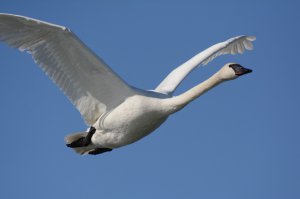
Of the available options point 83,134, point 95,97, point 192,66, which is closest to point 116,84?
point 95,97

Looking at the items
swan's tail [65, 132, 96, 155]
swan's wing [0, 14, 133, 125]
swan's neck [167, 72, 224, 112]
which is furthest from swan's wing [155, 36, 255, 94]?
swan's tail [65, 132, 96, 155]

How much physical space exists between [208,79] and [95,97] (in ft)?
7.44

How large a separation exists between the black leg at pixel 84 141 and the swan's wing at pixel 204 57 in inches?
68.3

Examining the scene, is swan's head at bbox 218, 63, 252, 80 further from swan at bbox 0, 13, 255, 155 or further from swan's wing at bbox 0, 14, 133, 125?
swan's wing at bbox 0, 14, 133, 125

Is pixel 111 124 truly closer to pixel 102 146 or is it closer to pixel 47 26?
pixel 102 146

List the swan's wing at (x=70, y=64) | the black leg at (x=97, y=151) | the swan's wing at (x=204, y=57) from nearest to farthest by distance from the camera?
the swan's wing at (x=70, y=64) → the black leg at (x=97, y=151) → the swan's wing at (x=204, y=57)

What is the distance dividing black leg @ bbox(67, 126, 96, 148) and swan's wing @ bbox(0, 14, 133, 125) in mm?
228

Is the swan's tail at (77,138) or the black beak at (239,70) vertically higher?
the black beak at (239,70)

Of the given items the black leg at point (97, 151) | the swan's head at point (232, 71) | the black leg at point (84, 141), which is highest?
the swan's head at point (232, 71)

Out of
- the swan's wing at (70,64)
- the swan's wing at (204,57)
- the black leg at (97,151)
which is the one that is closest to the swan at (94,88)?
the swan's wing at (70,64)

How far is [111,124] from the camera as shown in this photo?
546 inches

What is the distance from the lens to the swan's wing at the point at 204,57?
15.5 metres

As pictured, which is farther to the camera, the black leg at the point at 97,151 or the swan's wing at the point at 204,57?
the swan's wing at the point at 204,57

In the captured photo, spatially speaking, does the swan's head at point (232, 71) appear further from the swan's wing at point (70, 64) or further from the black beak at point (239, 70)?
the swan's wing at point (70, 64)
